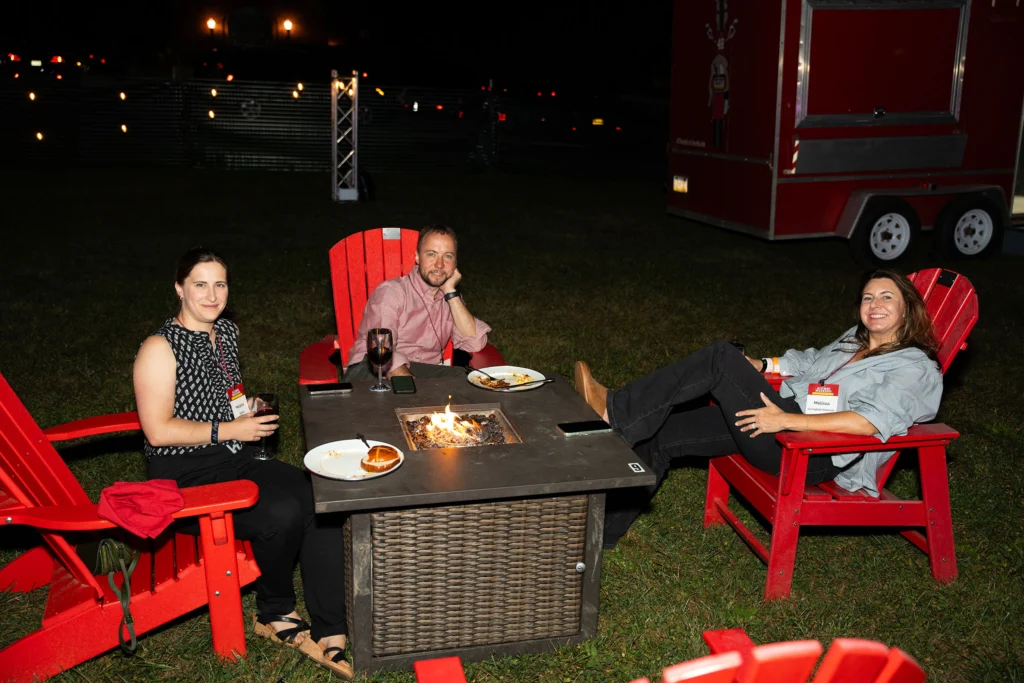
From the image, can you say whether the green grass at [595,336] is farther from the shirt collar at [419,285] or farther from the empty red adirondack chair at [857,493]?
the shirt collar at [419,285]

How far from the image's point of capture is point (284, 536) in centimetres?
274

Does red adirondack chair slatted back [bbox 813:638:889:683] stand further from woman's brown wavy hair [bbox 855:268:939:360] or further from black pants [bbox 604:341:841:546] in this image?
woman's brown wavy hair [bbox 855:268:939:360]

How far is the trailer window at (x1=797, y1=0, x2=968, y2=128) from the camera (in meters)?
7.68

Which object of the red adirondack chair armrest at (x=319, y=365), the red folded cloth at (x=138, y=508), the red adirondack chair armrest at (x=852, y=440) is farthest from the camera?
the red adirondack chair armrest at (x=319, y=365)

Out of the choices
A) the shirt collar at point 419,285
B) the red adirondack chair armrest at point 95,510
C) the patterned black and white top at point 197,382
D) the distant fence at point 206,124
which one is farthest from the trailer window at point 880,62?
the distant fence at point 206,124

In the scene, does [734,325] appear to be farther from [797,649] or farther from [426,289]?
[797,649]

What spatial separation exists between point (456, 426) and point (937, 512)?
179 cm

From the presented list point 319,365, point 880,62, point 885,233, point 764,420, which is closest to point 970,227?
point 885,233

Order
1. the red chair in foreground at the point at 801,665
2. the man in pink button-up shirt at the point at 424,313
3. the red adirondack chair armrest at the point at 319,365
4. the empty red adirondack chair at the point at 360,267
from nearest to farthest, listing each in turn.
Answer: the red chair in foreground at the point at 801,665 < the red adirondack chair armrest at the point at 319,365 < the man in pink button-up shirt at the point at 424,313 < the empty red adirondack chair at the point at 360,267

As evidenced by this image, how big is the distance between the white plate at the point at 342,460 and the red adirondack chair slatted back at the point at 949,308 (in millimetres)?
2115

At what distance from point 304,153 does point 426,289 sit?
14209mm

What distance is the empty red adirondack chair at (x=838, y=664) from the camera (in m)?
1.22

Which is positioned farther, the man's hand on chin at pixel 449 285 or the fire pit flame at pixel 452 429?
the man's hand on chin at pixel 449 285

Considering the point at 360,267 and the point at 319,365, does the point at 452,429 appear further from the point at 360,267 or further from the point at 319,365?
the point at 360,267
